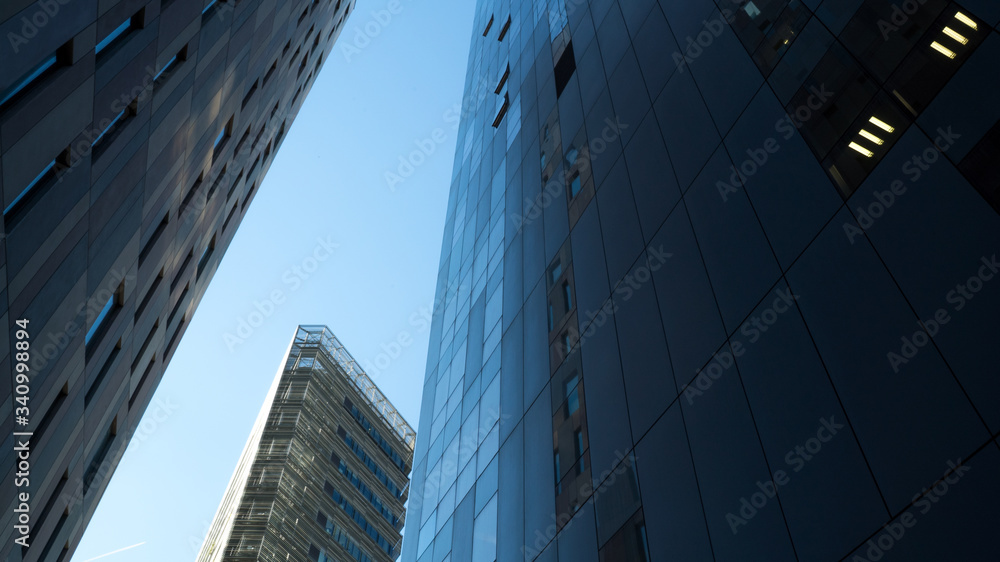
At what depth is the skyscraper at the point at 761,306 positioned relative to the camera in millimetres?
7355

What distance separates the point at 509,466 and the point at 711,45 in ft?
38.6

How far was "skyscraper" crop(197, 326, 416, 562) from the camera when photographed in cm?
5859

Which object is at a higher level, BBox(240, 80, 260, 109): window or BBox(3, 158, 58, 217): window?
BBox(240, 80, 260, 109): window

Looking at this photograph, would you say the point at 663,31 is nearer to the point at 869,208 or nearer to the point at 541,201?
the point at 541,201

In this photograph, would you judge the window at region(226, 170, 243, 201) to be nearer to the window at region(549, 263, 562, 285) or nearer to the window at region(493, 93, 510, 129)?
the window at region(493, 93, 510, 129)

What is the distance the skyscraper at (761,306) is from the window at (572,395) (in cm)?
11

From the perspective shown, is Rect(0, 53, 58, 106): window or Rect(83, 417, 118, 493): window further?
Rect(83, 417, 118, 493): window

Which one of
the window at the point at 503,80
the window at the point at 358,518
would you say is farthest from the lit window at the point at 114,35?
the window at the point at 358,518

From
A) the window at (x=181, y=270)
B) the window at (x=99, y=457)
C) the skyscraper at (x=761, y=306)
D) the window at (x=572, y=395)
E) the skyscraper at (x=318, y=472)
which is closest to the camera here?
the skyscraper at (x=761, y=306)

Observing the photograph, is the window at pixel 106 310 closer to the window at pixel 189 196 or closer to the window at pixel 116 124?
the window at pixel 189 196

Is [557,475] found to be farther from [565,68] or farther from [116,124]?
[565,68]

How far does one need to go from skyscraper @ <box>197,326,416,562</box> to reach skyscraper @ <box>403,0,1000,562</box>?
43.1 metres

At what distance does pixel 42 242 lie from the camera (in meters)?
11.9

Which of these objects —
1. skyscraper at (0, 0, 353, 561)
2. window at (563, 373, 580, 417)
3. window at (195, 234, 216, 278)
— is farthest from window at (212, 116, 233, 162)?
window at (563, 373, 580, 417)
